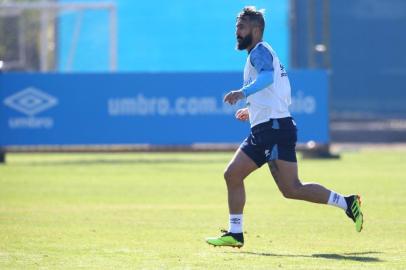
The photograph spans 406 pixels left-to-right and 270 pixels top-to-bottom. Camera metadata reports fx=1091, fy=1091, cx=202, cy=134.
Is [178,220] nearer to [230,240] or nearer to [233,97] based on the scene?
[230,240]

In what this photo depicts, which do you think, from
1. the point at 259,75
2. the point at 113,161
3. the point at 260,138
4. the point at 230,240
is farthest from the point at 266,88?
the point at 113,161

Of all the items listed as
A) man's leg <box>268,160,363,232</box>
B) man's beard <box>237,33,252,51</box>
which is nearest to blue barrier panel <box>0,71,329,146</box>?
man's leg <box>268,160,363,232</box>

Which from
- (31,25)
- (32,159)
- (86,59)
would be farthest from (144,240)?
(31,25)

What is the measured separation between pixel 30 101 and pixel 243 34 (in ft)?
54.6

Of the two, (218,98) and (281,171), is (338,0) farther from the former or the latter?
(281,171)

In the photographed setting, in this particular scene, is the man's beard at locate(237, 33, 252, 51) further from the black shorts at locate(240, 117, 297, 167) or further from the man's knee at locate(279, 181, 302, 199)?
the man's knee at locate(279, 181, 302, 199)

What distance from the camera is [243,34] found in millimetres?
10789

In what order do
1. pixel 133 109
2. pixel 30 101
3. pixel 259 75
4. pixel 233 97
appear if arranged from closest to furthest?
pixel 233 97, pixel 259 75, pixel 30 101, pixel 133 109

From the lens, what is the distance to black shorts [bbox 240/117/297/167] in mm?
10781

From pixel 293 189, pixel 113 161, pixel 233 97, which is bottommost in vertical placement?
pixel 113 161

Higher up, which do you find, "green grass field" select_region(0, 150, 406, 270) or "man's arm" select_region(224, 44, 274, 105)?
"man's arm" select_region(224, 44, 274, 105)

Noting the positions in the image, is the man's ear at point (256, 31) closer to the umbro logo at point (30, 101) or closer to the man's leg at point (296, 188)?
the man's leg at point (296, 188)

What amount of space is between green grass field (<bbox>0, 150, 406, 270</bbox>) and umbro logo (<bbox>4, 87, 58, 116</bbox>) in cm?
225

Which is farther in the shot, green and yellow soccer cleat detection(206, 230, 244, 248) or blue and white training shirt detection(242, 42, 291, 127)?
green and yellow soccer cleat detection(206, 230, 244, 248)
